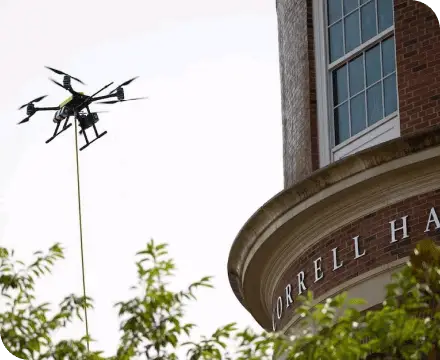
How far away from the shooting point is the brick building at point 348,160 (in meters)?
19.4

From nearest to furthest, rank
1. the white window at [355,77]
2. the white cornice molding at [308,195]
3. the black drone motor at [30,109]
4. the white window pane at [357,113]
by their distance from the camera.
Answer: the white cornice molding at [308,195]
the white window at [355,77]
the white window pane at [357,113]
the black drone motor at [30,109]

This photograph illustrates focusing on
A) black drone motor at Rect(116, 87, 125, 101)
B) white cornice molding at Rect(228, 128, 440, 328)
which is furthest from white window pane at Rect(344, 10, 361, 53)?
black drone motor at Rect(116, 87, 125, 101)

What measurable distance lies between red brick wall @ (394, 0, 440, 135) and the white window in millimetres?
244

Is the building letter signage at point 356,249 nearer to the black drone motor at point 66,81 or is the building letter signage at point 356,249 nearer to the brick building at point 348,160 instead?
the brick building at point 348,160

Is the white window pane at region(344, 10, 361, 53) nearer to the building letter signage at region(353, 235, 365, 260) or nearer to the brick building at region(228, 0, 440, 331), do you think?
the brick building at region(228, 0, 440, 331)

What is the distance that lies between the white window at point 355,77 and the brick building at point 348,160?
1 centimetres

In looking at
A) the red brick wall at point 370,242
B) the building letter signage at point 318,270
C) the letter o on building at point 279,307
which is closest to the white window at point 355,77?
the red brick wall at point 370,242

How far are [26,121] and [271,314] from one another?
6.71 m

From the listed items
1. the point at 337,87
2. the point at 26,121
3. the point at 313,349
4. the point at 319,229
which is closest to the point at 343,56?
the point at 337,87

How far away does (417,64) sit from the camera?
66.0 feet

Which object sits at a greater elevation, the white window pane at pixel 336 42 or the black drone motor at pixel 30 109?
the black drone motor at pixel 30 109

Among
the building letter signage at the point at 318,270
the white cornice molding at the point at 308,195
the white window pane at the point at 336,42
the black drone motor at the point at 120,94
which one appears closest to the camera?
the white cornice molding at the point at 308,195

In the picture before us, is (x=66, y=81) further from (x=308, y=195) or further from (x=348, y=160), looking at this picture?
→ (x=348, y=160)

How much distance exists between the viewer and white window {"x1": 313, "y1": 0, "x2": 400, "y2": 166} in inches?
807
